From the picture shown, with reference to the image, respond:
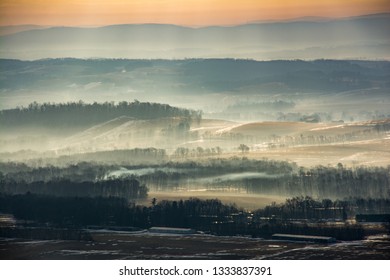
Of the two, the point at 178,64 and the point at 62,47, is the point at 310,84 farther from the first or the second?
the point at 62,47

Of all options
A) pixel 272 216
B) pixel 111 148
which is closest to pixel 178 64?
pixel 111 148

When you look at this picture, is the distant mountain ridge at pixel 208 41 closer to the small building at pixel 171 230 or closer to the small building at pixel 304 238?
the small building at pixel 171 230

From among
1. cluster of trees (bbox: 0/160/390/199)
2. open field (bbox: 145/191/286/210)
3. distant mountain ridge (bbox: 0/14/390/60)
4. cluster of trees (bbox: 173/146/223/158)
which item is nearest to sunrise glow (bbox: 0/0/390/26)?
distant mountain ridge (bbox: 0/14/390/60)

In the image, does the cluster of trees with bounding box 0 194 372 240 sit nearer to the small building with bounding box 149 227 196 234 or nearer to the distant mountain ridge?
the small building with bounding box 149 227 196 234

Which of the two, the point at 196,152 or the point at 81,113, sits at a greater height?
the point at 81,113

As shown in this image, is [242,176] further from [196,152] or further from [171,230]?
[171,230]

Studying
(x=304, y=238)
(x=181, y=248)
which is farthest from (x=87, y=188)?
(x=304, y=238)
